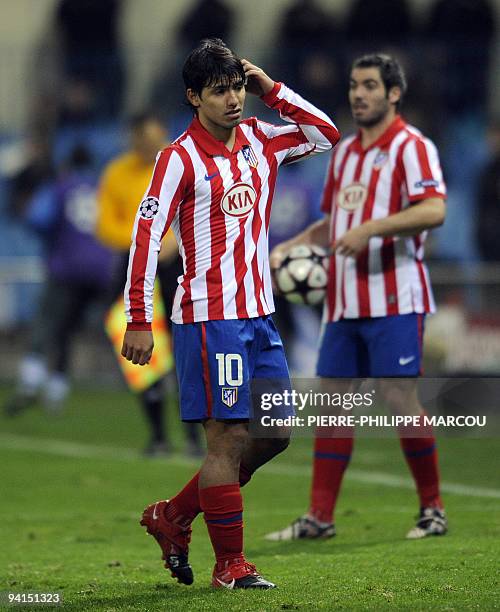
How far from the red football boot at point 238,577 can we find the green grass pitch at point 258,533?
6cm

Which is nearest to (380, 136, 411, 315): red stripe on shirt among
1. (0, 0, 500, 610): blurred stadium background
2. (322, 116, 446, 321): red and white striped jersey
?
(322, 116, 446, 321): red and white striped jersey

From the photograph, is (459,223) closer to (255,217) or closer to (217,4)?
(217,4)

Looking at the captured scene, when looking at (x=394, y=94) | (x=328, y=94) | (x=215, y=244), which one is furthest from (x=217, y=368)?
(x=328, y=94)

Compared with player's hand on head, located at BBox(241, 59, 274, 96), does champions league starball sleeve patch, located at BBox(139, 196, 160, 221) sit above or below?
below

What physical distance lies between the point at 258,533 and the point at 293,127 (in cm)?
221

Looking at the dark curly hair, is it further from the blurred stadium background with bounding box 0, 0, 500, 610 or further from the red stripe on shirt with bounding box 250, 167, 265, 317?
the blurred stadium background with bounding box 0, 0, 500, 610

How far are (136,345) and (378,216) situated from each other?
6.38 ft

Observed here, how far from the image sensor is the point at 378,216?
717cm

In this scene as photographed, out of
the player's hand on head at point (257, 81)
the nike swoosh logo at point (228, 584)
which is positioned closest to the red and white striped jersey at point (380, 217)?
the player's hand on head at point (257, 81)

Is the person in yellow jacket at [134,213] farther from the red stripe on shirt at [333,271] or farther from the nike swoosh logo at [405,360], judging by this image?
the nike swoosh logo at [405,360]

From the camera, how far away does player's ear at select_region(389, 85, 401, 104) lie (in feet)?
23.8

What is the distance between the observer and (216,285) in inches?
227

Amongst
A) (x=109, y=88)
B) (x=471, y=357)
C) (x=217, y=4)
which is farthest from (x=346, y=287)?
(x=217, y=4)

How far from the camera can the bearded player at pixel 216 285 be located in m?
5.66
